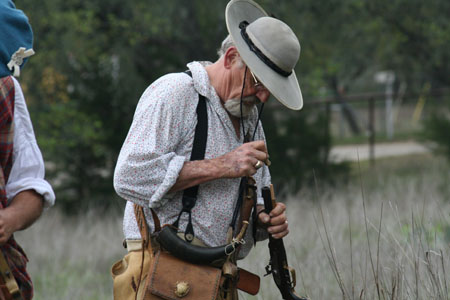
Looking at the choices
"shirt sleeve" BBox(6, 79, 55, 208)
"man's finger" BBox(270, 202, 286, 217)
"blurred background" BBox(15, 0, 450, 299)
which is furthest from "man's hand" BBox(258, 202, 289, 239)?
"blurred background" BBox(15, 0, 450, 299)

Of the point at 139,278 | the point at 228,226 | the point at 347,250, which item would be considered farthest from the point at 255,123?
the point at 347,250

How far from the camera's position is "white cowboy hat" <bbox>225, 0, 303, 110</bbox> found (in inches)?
98.7

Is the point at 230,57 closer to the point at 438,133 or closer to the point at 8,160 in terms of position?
the point at 8,160

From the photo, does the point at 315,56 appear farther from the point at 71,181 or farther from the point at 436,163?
the point at 71,181

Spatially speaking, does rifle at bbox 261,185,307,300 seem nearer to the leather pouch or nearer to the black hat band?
the leather pouch

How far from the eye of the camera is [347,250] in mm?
4535

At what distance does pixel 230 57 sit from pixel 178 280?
863mm

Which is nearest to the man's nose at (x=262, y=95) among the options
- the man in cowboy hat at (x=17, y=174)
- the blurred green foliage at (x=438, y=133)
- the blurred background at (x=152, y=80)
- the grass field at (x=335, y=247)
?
the grass field at (x=335, y=247)

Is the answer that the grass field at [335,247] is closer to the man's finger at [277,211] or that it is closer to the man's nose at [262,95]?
the man's finger at [277,211]

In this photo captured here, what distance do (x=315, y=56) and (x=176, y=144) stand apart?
25.6 ft

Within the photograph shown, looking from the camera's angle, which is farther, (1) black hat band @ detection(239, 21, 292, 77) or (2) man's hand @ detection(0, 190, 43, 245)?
(1) black hat band @ detection(239, 21, 292, 77)

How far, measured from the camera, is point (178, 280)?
8.20 feet

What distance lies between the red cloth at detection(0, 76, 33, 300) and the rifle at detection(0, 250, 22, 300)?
59 mm

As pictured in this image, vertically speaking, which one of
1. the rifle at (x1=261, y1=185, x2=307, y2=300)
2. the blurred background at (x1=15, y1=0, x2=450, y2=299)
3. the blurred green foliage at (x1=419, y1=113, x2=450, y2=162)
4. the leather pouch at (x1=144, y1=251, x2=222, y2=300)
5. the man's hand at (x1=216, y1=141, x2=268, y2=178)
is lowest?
the blurred green foliage at (x1=419, y1=113, x2=450, y2=162)
